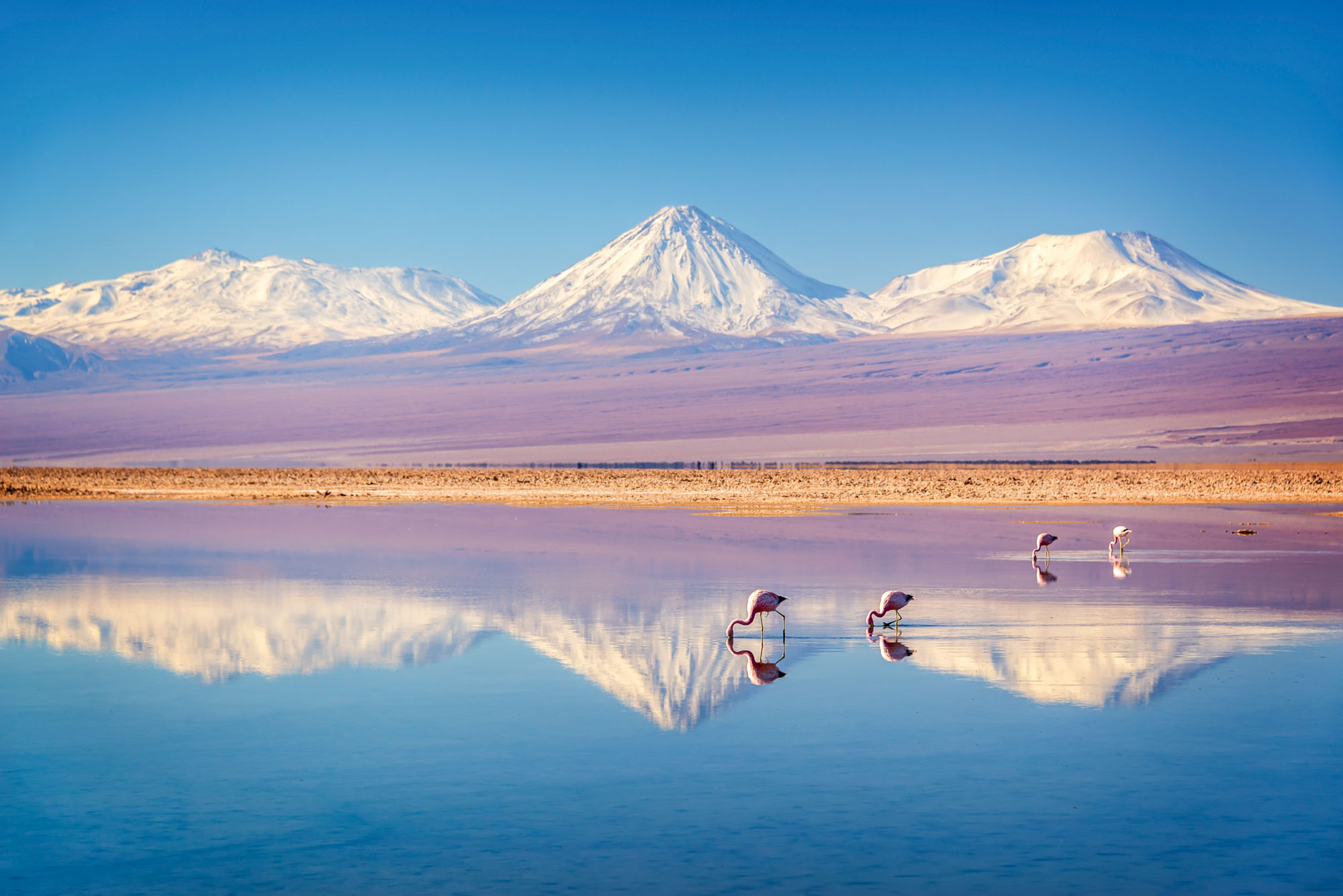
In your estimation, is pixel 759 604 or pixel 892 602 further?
pixel 892 602

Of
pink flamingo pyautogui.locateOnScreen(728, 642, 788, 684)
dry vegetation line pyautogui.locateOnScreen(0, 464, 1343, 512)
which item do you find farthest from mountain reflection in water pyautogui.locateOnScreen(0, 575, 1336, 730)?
dry vegetation line pyautogui.locateOnScreen(0, 464, 1343, 512)

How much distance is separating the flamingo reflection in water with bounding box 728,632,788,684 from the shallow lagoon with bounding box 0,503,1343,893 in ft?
0.21

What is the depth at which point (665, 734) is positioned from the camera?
911 cm

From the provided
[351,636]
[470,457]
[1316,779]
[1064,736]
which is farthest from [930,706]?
[470,457]

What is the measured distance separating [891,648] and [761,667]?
1571 millimetres

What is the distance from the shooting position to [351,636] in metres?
13.2

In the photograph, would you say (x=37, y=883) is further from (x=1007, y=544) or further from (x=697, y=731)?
(x=1007, y=544)

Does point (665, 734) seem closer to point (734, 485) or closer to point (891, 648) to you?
point (891, 648)

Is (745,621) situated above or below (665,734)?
above

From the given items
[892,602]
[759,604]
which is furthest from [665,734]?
[892,602]

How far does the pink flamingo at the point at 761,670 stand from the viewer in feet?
36.2

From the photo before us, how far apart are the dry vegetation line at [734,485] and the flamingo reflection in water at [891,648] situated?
2406 cm

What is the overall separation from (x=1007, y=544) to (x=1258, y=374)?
127 metres

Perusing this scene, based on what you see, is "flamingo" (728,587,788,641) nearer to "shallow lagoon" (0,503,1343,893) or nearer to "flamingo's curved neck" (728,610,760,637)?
"flamingo's curved neck" (728,610,760,637)
